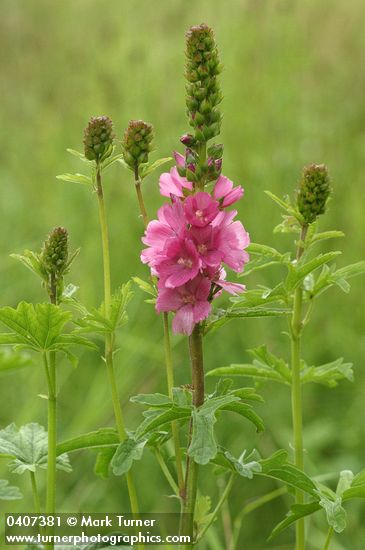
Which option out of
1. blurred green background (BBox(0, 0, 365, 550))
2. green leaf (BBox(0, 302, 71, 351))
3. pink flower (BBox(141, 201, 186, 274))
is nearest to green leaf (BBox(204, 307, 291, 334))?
pink flower (BBox(141, 201, 186, 274))

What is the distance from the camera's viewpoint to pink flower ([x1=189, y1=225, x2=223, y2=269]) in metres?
1.26

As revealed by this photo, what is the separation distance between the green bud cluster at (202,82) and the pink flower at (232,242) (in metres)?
0.14

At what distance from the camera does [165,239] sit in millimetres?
1316

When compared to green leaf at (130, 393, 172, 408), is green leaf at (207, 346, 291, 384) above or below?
above

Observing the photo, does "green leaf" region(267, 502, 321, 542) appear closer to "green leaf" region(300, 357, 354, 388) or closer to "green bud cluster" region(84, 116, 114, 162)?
"green leaf" region(300, 357, 354, 388)

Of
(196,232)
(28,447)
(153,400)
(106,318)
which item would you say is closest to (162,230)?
(196,232)

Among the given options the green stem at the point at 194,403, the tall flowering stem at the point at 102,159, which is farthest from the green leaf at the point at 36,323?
the green stem at the point at 194,403

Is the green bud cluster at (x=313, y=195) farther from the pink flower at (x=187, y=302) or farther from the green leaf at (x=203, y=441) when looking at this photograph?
the green leaf at (x=203, y=441)

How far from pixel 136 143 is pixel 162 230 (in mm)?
166

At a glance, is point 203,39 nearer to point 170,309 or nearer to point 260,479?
point 170,309

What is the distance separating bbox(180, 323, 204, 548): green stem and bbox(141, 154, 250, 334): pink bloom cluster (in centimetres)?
6

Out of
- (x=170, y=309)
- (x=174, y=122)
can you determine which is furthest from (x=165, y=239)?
(x=174, y=122)

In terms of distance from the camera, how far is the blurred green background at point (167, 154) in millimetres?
3205

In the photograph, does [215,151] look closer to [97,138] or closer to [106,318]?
[97,138]
